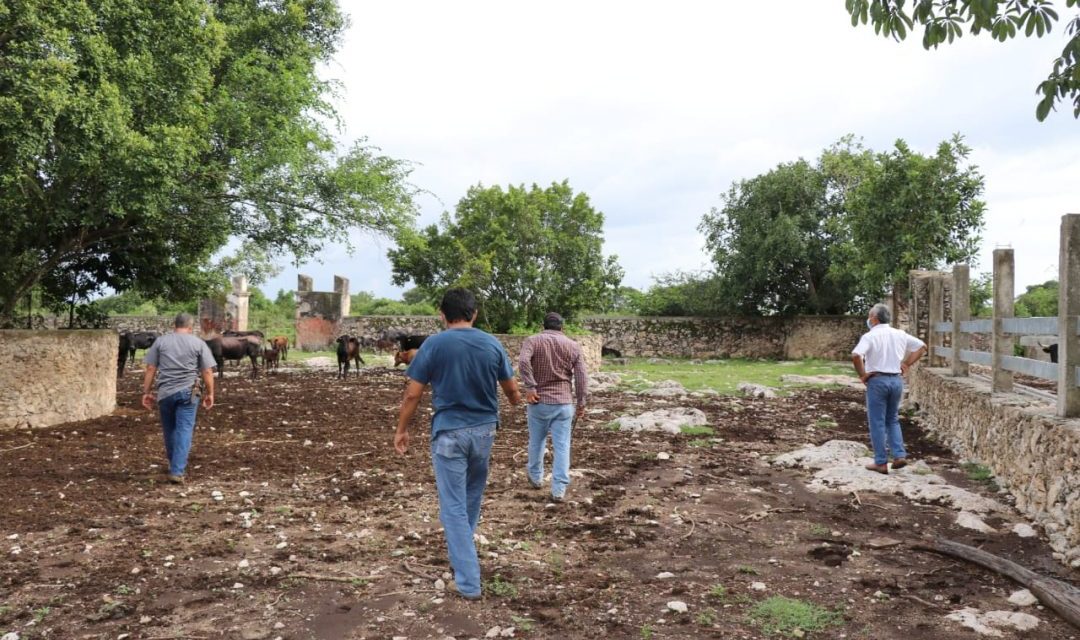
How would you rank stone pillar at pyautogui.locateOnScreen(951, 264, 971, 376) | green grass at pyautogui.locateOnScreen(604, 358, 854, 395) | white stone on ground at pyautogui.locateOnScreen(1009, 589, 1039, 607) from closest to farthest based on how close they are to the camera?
1. white stone on ground at pyautogui.locateOnScreen(1009, 589, 1039, 607)
2. stone pillar at pyautogui.locateOnScreen(951, 264, 971, 376)
3. green grass at pyautogui.locateOnScreen(604, 358, 854, 395)

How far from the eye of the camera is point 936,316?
14227 millimetres

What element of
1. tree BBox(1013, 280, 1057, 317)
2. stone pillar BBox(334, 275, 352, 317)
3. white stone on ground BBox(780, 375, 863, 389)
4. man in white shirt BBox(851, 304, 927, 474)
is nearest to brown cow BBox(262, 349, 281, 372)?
stone pillar BBox(334, 275, 352, 317)

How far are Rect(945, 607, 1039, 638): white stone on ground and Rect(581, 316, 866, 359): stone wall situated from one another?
29369 mm

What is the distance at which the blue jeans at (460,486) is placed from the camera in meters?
5.05

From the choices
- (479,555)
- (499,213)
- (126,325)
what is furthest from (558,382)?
(126,325)

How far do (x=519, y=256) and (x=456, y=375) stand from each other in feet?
61.8

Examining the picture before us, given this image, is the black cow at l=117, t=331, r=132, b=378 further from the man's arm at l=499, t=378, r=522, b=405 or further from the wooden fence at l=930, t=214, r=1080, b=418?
the wooden fence at l=930, t=214, r=1080, b=418

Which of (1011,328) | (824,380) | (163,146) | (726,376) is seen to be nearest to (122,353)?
(163,146)

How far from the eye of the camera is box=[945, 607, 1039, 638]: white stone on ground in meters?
4.52

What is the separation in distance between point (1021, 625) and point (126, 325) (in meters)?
38.6

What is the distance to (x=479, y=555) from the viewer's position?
589cm

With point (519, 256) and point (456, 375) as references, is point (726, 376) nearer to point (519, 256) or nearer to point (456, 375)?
point (519, 256)

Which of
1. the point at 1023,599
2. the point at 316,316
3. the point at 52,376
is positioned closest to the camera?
the point at 1023,599

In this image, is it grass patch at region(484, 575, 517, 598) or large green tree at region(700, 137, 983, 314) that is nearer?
grass patch at region(484, 575, 517, 598)
